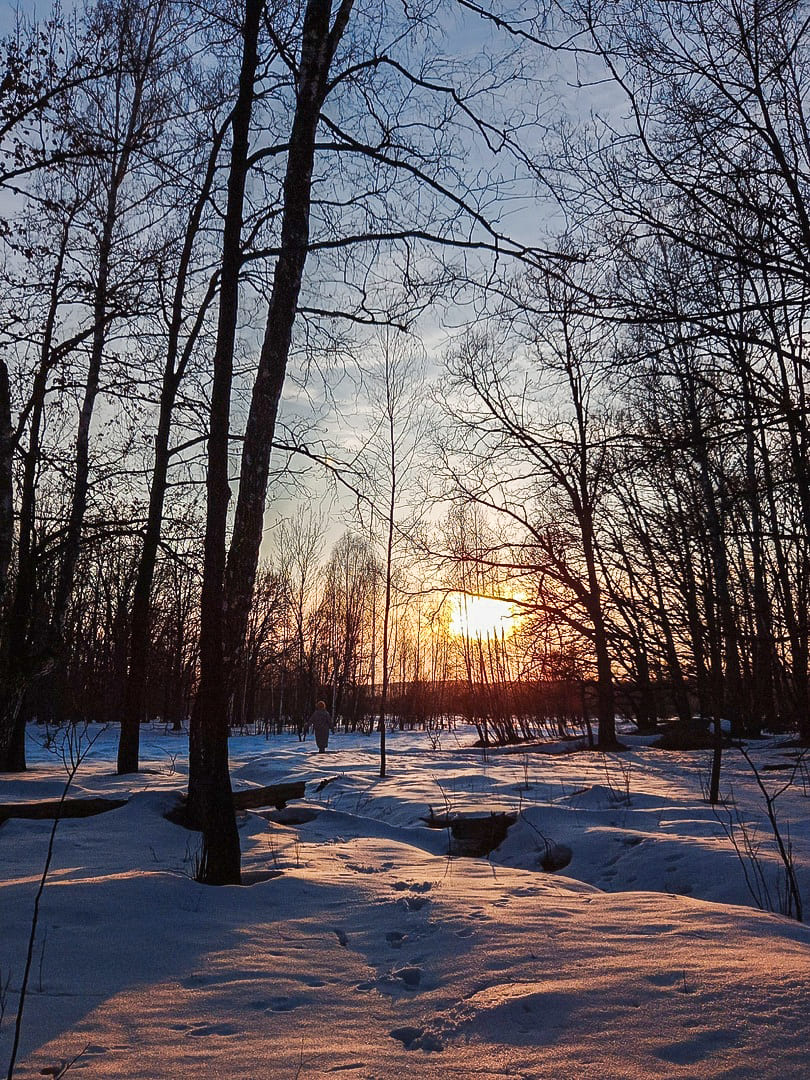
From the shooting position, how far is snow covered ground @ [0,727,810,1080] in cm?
212

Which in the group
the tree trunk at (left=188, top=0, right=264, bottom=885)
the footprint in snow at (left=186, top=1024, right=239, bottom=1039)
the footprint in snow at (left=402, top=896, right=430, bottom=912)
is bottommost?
the footprint in snow at (left=402, top=896, right=430, bottom=912)

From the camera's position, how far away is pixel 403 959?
3141 mm

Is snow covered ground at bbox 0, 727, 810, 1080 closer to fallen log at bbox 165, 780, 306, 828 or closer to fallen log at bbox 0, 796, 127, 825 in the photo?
fallen log at bbox 0, 796, 127, 825

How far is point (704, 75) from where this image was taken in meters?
4.27

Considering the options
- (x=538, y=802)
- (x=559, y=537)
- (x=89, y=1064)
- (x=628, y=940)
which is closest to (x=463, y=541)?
(x=559, y=537)

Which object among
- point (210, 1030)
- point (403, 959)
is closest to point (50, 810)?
point (403, 959)

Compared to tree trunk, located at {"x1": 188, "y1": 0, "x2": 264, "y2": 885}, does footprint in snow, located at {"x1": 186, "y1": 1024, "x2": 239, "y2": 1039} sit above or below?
below

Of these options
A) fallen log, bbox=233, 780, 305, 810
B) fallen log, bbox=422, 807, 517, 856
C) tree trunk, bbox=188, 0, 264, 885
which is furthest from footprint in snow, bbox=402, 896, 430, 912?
fallen log, bbox=233, 780, 305, 810

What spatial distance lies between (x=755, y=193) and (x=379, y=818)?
7156mm

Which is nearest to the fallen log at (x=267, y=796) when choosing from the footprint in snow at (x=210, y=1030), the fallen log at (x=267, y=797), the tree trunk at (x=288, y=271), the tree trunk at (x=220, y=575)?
the fallen log at (x=267, y=797)

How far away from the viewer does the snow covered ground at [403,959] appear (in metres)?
2.12

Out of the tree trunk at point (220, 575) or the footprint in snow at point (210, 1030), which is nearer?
the footprint in snow at point (210, 1030)

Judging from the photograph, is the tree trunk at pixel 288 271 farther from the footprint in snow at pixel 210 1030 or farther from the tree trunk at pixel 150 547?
the tree trunk at pixel 150 547

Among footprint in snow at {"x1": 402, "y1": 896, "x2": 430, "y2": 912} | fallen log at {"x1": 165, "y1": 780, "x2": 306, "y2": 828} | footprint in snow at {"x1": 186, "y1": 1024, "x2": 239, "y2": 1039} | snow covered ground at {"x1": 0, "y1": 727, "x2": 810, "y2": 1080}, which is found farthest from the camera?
fallen log at {"x1": 165, "y1": 780, "x2": 306, "y2": 828}
